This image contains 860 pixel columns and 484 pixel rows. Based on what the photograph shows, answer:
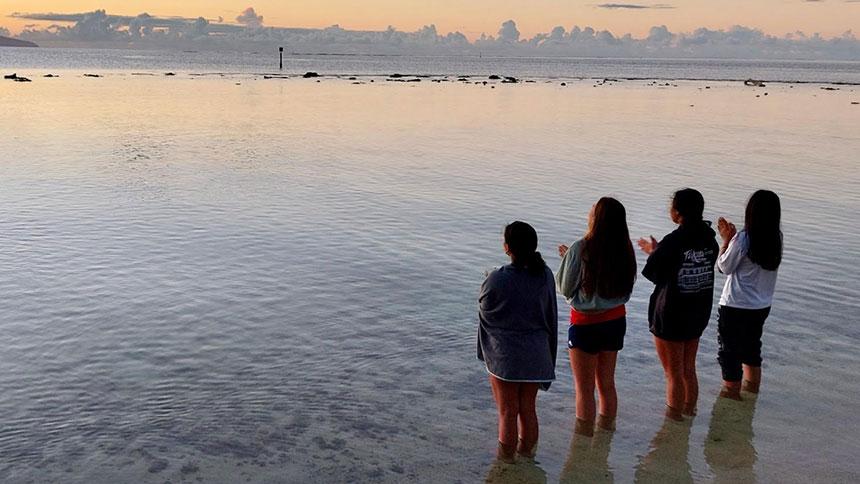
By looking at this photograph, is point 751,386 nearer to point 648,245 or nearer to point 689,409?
point 689,409

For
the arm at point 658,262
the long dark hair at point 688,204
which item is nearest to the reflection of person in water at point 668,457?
the arm at point 658,262

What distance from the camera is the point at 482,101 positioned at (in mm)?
58344

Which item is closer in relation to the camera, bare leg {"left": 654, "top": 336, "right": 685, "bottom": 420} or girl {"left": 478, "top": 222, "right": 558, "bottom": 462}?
girl {"left": 478, "top": 222, "right": 558, "bottom": 462}

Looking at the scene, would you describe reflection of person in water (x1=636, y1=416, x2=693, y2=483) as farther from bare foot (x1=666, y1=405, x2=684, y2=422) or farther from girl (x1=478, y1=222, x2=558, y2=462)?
girl (x1=478, y1=222, x2=558, y2=462)

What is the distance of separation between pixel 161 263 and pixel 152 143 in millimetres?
18126

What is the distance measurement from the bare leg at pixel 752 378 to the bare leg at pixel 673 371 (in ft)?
2.87

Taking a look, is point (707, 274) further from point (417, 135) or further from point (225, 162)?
point (417, 135)

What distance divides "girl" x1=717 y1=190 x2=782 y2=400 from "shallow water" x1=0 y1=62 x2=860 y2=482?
597 mm

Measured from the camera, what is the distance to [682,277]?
22.9 ft

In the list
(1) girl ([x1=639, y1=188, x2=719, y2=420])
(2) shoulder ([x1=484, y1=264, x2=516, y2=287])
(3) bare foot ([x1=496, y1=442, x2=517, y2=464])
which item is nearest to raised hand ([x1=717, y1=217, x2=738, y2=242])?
(1) girl ([x1=639, y1=188, x2=719, y2=420])

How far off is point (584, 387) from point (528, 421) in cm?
68

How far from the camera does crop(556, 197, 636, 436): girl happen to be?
253 inches

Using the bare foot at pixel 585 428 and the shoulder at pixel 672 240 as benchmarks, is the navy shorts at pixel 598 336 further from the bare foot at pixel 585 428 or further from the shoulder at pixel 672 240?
the bare foot at pixel 585 428

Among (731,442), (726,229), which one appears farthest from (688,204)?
(731,442)
